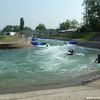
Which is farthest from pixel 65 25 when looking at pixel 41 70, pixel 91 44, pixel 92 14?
pixel 41 70

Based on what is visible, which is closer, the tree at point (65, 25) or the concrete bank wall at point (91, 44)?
the concrete bank wall at point (91, 44)

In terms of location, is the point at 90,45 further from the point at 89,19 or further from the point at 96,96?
the point at 96,96

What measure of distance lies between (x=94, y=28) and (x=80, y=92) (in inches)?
3706

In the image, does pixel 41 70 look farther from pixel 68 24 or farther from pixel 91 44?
pixel 68 24

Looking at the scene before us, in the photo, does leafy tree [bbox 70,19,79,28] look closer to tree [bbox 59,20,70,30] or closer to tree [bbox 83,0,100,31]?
tree [bbox 59,20,70,30]

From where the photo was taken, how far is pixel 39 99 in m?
12.4

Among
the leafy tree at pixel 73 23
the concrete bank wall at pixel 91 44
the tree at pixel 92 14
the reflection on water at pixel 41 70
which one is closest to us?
the reflection on water at pixel 41 70

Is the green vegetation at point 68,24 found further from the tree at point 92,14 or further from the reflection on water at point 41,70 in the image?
the reflection on water at point 41,70

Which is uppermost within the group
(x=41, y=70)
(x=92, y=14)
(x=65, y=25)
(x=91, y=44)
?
(x=92, y=14)

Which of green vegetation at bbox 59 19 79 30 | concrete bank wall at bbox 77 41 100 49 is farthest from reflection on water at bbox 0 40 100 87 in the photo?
green vegetation at bbox 59 19 79 30

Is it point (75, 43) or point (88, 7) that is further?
point (88, 7)

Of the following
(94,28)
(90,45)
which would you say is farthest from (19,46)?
(94,28)

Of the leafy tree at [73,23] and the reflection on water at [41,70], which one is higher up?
the leafy tree at [73,23]

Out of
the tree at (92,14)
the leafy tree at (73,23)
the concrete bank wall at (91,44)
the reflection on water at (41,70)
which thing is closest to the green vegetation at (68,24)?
the leafy tree at (73,23)
